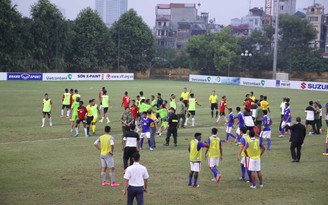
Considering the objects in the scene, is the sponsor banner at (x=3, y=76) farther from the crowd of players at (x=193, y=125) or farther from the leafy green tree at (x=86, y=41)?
the crowd of players at (x=193, y=125)

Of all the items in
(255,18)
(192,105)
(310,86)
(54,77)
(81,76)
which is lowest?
(192,105)

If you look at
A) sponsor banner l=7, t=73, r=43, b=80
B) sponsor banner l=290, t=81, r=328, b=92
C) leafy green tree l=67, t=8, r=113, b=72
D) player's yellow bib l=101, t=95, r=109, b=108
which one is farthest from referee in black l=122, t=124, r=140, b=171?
leafy green tree l=67, t=8, r=113, b=72

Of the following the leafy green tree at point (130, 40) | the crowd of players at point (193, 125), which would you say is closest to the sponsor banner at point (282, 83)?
the crowd of players at point (193, 125)

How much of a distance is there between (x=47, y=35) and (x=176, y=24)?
7891 centimetres

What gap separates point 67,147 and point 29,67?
72.5m

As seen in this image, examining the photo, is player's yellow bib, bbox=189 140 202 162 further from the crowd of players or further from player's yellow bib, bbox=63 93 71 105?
player's yellow bib, bbox=63 93 71 105

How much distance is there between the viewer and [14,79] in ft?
230

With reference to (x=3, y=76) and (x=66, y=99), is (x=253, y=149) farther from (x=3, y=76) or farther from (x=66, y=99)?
(x=3, y=76)

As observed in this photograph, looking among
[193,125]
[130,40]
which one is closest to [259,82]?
[130,40]

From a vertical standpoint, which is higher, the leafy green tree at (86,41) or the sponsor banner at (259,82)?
the leafy green tree at (86,41)

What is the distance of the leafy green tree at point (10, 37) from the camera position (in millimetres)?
83375

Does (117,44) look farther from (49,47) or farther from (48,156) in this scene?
(48,156)

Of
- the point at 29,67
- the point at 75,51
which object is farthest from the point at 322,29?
the point at 29,67

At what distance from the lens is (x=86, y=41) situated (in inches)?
3885
